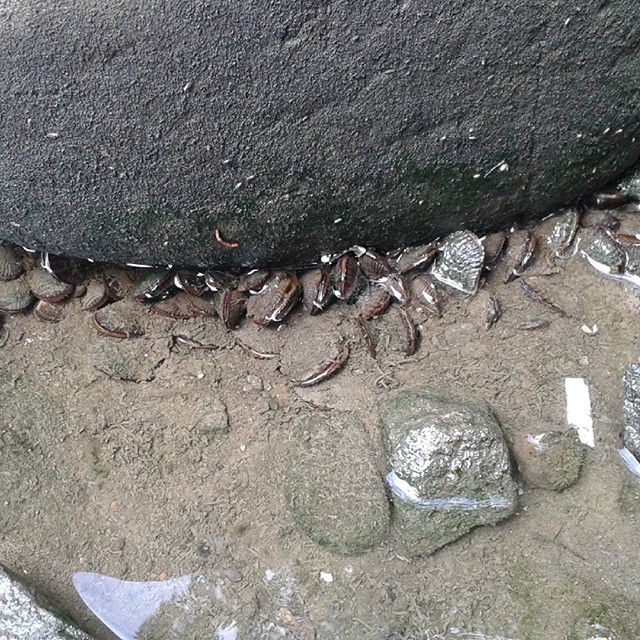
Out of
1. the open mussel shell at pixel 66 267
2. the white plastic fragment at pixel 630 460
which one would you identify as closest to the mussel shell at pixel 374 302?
the white plastic fragment at pixel 630 460

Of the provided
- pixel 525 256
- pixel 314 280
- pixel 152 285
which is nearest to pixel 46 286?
pixel 152 285

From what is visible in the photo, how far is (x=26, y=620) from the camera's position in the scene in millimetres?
2594

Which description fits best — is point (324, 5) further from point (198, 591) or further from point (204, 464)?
point (198, 591)

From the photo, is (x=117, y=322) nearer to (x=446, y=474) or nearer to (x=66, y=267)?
(x=66, y=267)

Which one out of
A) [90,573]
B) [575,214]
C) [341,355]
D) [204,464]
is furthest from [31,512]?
[575,214]

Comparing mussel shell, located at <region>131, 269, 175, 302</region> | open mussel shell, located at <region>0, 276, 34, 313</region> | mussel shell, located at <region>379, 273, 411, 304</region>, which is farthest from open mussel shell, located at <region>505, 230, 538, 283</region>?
open mussel shell, located at <region>0, 276, 34, 313</region>

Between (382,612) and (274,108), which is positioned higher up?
(274,108)

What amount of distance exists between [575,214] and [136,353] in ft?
7.52

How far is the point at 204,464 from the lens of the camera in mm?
3250

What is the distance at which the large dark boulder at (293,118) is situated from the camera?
242 centimetres

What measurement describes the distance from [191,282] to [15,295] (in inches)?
35.5

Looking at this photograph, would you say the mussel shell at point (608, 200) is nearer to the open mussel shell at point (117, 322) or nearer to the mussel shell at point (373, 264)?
the mussel shell at point (373, 264)

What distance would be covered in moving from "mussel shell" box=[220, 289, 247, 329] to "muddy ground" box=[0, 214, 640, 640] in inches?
3.8

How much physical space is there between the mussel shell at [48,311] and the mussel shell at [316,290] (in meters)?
1.27
